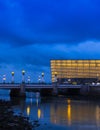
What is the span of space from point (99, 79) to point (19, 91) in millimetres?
77538

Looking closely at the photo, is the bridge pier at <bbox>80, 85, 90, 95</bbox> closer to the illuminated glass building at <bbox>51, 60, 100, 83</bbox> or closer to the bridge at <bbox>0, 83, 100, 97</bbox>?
the bridge at <bbox>0, 83, 100, 97</bbox>

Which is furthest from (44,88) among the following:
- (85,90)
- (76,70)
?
(76,70)

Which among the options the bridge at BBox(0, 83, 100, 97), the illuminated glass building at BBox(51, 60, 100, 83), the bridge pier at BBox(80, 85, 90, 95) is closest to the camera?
the bridge at BBox(0, 83, 100, 97)

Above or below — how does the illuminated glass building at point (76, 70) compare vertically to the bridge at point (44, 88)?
above

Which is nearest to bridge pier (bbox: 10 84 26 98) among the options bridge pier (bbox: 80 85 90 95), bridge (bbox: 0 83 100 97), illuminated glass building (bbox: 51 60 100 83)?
bridge (bbox: 0 83 100 97)

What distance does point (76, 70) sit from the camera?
632ft

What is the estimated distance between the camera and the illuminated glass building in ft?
624

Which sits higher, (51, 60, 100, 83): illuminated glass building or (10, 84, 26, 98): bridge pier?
(51, 60, 100, 83): illuminated glass building

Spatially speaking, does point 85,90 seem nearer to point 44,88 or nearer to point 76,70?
point 44,88

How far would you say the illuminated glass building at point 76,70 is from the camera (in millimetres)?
190125

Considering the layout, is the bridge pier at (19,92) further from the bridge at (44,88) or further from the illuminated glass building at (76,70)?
the illuminated glass building at (76,70)

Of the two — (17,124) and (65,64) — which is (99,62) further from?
(17,124)

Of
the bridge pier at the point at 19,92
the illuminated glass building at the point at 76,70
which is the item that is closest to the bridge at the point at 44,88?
the bridge pier at the point at 19,92

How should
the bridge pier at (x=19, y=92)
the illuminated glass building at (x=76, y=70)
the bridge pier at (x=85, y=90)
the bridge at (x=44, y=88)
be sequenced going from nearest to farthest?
the bridge pier at (x=19, y=92) < the bridge at (x=44, y=88) < the bridge pier at (x=85, y=90) < the illuminated glass building at (x=76, y=70)
